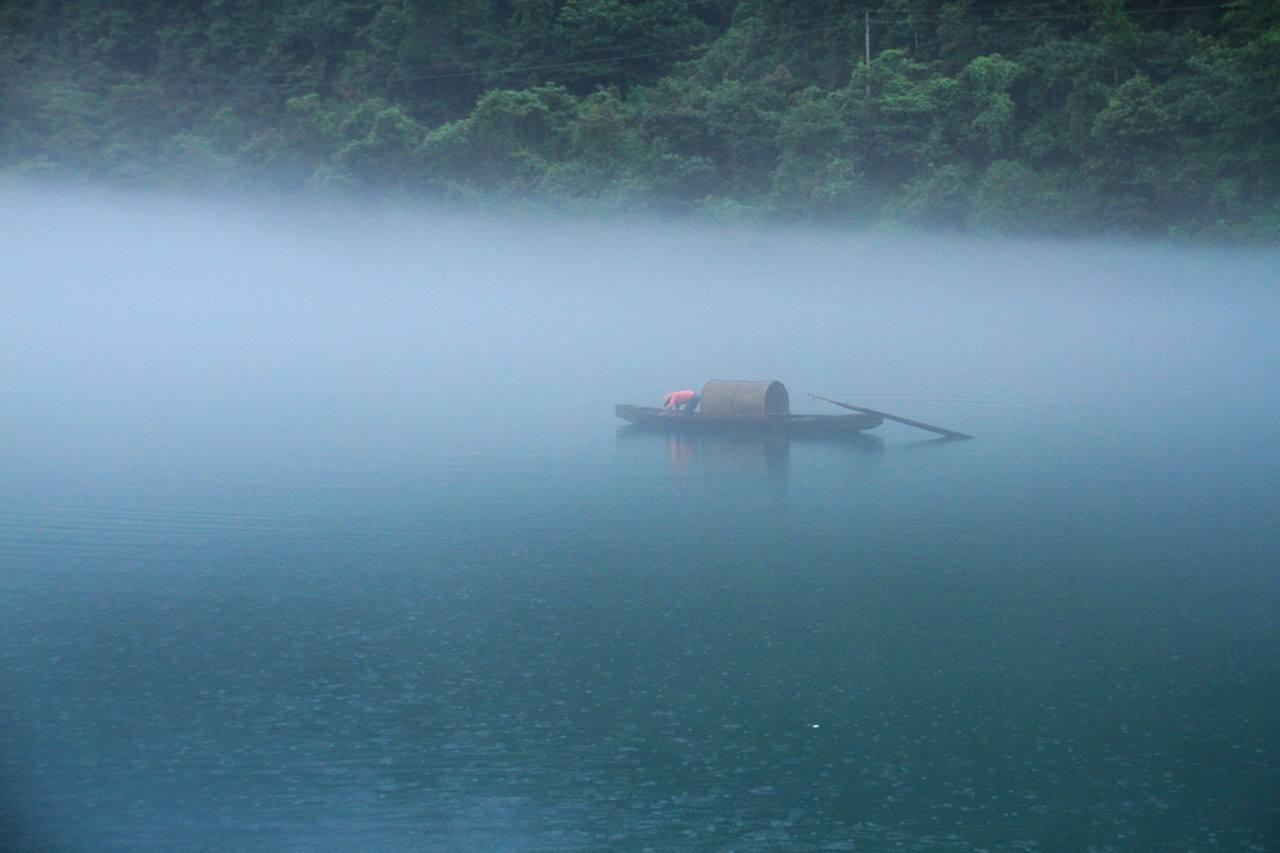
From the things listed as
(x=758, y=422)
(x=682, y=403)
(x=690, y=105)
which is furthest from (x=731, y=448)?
(x=690, y=105)

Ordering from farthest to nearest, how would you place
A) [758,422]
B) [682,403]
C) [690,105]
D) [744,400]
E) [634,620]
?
[690,105] → [682,403] → [744,400] → [758,422] → [634,620]

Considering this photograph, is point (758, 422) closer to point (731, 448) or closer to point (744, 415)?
point (744, 415)

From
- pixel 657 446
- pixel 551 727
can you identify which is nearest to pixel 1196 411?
pixel 657 446

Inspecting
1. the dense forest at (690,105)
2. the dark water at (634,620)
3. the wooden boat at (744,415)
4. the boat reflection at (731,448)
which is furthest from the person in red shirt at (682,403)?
the dense forest at (690,105)

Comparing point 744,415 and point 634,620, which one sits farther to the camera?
point 744,415

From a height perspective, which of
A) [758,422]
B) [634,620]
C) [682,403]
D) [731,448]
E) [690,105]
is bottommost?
[634,620]

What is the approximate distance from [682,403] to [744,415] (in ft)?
2.65

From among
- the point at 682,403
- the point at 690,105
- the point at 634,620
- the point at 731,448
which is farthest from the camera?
the point at 690,105

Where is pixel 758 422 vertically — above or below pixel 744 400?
below

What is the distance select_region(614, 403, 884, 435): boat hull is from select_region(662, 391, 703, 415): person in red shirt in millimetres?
64

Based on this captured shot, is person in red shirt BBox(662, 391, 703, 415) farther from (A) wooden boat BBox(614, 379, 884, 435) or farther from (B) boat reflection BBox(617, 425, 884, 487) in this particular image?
(B) boat reflection BBox(617, 425, 884, 487)

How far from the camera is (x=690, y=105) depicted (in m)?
29.7

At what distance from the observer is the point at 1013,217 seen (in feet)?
85.6

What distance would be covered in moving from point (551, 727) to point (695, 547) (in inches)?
128
